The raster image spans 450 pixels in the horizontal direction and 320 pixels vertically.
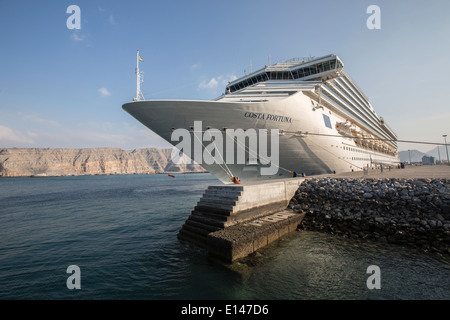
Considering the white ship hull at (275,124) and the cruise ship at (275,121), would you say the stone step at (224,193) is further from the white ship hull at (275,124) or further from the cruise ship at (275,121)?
the white ship hull at (275,124)

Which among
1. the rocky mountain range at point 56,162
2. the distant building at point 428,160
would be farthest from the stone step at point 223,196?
the rocky mountain range at point 56,162

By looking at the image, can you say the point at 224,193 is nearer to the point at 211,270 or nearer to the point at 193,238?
the point at 193,238

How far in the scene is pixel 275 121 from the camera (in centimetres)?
1447

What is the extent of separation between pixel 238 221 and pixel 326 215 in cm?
489

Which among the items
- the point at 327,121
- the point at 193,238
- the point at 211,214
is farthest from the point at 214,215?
the point at 327,121

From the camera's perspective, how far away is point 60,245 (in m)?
9.07

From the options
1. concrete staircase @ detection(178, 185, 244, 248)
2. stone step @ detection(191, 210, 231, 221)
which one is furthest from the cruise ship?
stone step @ detection(191, 210, 231, 221)

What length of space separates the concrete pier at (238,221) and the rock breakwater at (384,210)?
1354 mm

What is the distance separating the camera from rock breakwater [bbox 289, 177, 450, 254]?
7645 millimetres

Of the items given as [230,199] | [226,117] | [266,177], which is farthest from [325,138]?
[230,199]

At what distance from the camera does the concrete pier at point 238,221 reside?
6539 mm

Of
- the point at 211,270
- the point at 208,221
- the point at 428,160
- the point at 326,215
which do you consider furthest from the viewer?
the point at 428,160
